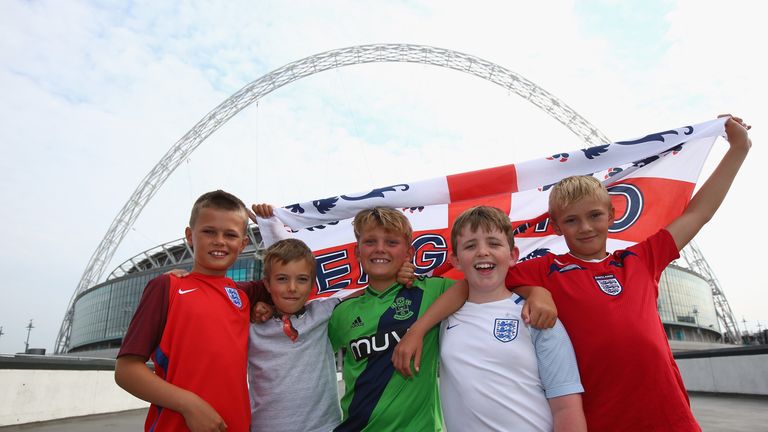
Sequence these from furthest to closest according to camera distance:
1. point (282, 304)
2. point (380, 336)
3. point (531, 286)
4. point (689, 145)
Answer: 1. point (689, 145)
2. point (282, 304)
3. point (380, 336)
4. point (531, 286)

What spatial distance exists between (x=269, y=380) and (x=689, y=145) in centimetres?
397

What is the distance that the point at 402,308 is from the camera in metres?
3.00

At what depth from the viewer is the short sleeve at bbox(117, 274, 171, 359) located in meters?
2.39

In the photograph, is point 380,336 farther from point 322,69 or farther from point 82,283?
point 82,283

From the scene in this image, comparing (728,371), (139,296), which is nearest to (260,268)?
(139,296)

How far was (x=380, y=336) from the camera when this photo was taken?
2908 millimetres

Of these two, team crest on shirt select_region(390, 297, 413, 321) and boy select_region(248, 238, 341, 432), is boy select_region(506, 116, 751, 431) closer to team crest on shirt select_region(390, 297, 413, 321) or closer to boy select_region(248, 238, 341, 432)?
team crest on shirt select_region(390, 297, 413, 321)

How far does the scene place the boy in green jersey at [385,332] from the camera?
2650mm

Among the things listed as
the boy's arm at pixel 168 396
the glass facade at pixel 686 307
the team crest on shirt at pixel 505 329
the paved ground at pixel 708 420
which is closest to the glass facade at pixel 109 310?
the paved ground at pixel 708 420

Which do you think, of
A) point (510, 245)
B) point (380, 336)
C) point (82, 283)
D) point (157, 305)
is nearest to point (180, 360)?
point (157, 305)

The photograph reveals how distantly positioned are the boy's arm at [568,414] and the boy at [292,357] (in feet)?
4.49

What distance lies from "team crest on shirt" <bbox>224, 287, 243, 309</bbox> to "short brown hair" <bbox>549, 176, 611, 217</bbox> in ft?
7.21

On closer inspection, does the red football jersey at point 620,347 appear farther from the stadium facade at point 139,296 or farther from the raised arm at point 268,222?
the stadium facade at point 139,296

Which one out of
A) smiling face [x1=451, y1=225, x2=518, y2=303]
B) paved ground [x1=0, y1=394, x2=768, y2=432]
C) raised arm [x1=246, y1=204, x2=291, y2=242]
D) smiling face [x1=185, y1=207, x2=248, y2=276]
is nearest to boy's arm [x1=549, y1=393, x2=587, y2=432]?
smiling face [x1=451, y1=225, x2=518, y2=303]
